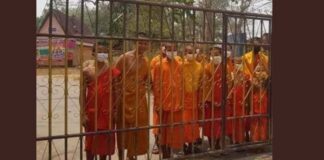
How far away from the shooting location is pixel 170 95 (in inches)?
223

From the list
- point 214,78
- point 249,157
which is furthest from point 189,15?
point 249,157

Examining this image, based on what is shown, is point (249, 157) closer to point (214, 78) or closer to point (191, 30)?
point (214, 78)

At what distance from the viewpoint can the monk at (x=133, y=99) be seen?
5.02 metres

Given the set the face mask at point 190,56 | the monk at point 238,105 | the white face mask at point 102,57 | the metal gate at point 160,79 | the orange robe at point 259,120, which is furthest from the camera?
the orange robe at point 259,120

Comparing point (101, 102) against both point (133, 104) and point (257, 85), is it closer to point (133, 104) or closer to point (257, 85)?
Answer: point (133, 104)

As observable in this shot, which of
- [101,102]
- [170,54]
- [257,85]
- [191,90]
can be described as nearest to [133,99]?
[101,102]

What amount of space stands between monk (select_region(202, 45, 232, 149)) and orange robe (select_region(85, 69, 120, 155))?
1498mm

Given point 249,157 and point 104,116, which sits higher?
point 104,116

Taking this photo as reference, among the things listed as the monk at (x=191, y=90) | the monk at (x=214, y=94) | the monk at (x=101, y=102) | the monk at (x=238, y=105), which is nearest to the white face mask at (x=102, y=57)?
the monk at (x=101, y=102)

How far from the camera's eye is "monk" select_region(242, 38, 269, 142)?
22.0ft

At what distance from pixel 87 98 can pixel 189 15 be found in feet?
5.61

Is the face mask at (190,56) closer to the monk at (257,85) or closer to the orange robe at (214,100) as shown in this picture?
the orange robe at (214,100)

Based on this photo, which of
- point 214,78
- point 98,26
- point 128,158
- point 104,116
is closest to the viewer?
point 98,26

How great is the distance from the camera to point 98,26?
465 cm
